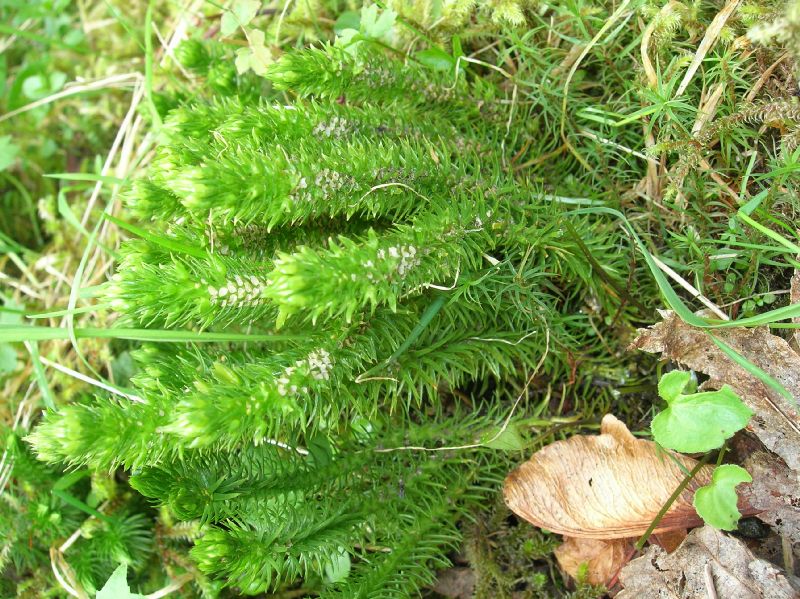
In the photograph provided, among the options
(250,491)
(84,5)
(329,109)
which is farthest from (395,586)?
(84,5)

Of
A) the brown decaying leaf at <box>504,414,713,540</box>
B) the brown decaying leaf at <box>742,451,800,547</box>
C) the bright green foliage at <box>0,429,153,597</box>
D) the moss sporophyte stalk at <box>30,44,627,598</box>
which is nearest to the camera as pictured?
the moss sporophyte stalk at <box>30,44,627,598</box>

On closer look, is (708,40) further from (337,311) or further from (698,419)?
(337,311)

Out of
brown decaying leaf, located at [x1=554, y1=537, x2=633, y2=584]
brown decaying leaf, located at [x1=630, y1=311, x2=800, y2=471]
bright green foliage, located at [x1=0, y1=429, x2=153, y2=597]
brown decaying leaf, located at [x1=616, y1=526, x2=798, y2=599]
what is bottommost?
bright green foliage, located at [x1=0, y1=429, x2=153, y2=597]

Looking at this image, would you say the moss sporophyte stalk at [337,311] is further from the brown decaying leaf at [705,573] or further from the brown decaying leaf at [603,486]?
the brown decaying leaf at [705,573]

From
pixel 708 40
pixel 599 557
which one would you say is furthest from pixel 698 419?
pixel 708 40

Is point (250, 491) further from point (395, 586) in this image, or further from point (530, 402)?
point (530, 402)

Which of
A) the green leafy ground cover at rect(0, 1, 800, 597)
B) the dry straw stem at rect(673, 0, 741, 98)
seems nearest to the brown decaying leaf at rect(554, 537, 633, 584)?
the green leafy ground cover at rect(0, 1, 800, 597)

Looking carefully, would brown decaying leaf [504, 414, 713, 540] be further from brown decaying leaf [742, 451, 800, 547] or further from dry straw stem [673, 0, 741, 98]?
dry straw stem [673, 0, 741, 98]
